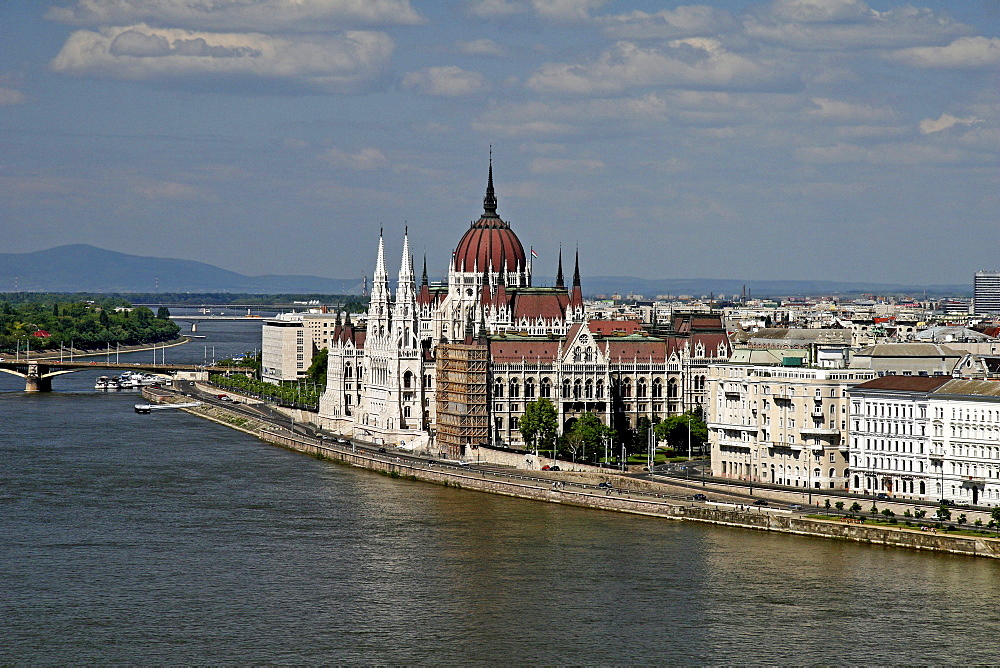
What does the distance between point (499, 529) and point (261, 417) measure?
53.2 meters

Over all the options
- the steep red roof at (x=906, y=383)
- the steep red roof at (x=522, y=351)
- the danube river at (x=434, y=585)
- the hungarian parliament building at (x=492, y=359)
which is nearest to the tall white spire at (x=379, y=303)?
the hungarian parliament building at (x=492, y=359)

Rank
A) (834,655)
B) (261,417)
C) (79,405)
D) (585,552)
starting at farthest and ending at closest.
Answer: (79,405) → (261,417) → (585,552) → (834,655)

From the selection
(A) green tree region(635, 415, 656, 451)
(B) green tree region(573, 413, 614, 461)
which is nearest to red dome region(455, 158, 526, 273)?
(A) green tree region(635, 415, 656, 451)

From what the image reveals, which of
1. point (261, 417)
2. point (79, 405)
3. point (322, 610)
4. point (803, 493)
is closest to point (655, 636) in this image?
point (322, 610)

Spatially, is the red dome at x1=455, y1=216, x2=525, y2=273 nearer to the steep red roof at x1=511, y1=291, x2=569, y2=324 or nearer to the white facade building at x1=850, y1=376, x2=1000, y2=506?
the steep red roof at x1=511, y1=291, x2=569, y2=324

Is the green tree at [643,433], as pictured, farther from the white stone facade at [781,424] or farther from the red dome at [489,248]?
the red dome at [489,248]

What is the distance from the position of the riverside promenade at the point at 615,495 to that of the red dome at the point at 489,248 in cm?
1773

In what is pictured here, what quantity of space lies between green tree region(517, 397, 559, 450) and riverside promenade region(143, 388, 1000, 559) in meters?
5.65

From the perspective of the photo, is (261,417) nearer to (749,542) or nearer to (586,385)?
(586,385)

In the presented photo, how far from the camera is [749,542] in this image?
63469 millimetres

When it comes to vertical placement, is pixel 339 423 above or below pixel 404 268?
below

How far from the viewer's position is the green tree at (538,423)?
92312 mm

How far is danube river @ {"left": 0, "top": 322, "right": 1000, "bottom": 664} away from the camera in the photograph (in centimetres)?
4741

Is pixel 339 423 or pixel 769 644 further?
pixel 339 423
